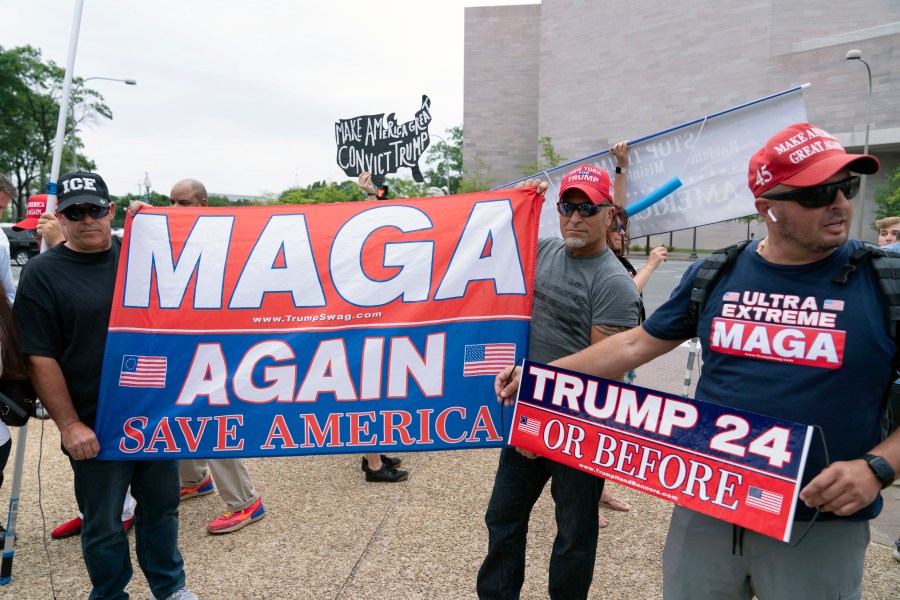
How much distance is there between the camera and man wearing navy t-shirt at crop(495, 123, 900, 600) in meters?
1.54

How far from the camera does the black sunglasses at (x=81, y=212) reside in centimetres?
252

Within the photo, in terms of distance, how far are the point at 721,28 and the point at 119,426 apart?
47751mm

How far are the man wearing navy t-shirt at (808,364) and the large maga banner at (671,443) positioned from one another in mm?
89

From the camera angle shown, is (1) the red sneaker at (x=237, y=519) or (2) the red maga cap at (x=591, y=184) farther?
(1) the red sneaker at (x=237, y=519)

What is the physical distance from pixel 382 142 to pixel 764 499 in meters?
4.90

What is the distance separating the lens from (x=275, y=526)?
3635 millimetres

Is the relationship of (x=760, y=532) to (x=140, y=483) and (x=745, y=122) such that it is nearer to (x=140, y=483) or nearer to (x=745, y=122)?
(x=140, y=483)

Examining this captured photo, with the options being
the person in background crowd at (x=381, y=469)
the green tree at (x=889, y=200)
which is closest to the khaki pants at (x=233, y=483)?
the person in background crowd at (x=381, y=469)

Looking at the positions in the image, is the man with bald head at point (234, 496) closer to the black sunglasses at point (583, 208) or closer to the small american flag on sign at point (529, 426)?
the small american flag on sign at point (529, 426)

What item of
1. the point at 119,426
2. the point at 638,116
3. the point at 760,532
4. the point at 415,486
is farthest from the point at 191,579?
the point at 638,116

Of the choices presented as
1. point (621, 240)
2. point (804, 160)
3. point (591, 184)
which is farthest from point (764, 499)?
point (621, 240)

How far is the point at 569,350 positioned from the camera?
99.1 inches

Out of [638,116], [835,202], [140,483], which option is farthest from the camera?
[638,116]

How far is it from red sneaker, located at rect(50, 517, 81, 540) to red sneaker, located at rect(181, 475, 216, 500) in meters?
0.63
